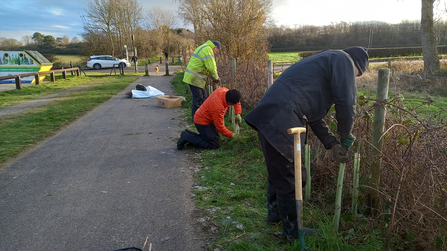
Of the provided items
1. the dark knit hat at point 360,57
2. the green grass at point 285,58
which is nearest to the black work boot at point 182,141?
the dark knit hat at point 360,57

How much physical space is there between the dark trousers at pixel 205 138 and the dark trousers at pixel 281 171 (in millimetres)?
3272

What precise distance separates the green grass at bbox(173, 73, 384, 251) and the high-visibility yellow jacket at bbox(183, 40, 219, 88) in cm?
280

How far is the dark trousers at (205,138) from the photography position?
6.25 metres

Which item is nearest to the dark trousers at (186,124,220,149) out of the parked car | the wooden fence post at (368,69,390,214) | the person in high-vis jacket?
the person in high-vis jacket

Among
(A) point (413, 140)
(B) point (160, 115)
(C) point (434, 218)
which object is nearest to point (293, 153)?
(A) point (413, 140)

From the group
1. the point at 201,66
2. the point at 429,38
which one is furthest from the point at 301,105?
the point at 429,38

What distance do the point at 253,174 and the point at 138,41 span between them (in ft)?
147

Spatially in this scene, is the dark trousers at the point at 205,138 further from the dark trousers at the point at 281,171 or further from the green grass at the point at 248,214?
the dark trousers at the point at 281,171

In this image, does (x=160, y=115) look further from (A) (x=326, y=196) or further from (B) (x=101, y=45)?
(B) (x=101, y=45)

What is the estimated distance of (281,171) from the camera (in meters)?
2.97

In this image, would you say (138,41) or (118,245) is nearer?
(118,245)

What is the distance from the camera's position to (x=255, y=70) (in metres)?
8.81

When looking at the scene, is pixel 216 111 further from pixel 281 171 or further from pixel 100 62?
pixel 100 62

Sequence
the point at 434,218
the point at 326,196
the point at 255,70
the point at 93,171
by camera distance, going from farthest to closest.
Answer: the point at 255,70
the point at 93,171
the point at 326,196
the point at 434,218
